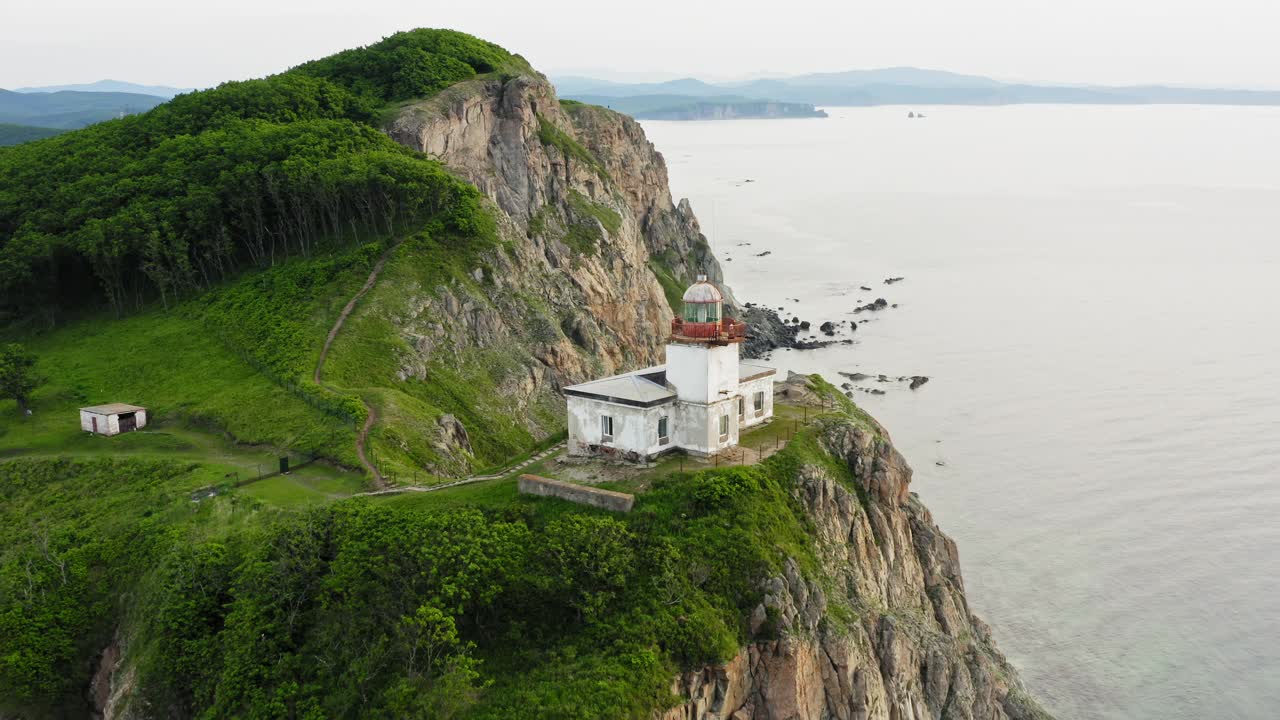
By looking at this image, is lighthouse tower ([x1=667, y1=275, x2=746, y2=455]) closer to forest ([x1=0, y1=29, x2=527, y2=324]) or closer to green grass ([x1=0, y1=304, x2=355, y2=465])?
green grass ([x1=0, y1=304, x2=355, y2=465])

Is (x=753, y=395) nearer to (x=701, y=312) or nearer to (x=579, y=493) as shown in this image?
(x=701, y=312)

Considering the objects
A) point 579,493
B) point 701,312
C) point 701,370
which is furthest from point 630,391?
point 579,493

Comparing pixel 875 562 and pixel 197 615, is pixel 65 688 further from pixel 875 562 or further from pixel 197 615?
pixel 875 562

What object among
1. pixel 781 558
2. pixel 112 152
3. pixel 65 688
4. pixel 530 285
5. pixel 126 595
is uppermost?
pixel 112 152

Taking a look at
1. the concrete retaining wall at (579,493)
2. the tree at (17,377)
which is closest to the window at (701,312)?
the concrete retaining wall at (579,493)

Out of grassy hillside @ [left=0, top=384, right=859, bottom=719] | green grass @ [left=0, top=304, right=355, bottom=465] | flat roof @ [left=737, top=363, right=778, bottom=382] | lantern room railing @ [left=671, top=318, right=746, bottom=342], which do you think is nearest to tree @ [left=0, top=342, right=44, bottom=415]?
green grass @ [left=0, top=304, right=355, bottom=465]

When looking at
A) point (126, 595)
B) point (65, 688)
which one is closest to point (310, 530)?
point (126, 595)
